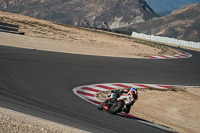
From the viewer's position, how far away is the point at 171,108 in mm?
13555

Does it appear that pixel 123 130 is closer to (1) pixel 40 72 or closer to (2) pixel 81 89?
(2) pixel 81 89

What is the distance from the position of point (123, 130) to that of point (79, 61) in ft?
36.0

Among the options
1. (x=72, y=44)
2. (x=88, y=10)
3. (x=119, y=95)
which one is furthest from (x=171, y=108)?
(x=88, y=10)

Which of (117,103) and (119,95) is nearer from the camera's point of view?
(117,103)

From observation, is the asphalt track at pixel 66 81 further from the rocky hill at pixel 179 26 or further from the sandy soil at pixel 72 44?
the rocky hill at pixel 179 26

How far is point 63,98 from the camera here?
10.8 m

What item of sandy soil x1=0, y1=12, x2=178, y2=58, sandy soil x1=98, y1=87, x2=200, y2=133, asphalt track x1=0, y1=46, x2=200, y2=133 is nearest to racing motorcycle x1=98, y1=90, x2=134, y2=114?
asphalt track x1=0, y1=46, x2=200, y2=133

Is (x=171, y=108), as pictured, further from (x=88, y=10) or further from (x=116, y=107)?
(x=88, y=10)

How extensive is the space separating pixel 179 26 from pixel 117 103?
109 m

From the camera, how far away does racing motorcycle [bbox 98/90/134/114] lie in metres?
10.2

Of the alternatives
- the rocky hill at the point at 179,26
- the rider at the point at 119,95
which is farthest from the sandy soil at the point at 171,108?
the rocky hill at the point at 179,26

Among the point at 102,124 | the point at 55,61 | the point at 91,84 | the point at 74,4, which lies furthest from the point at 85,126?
the point at 74,4

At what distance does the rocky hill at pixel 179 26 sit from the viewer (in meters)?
107

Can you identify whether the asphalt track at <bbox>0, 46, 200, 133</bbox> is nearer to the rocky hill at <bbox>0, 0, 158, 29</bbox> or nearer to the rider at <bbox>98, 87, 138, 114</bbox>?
the rider at <bbox>98, 87, 138, 114</bbox>
